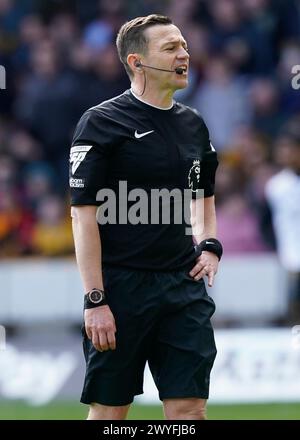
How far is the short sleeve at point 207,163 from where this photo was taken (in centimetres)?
695

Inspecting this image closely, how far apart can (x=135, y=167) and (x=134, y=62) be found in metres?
0.58

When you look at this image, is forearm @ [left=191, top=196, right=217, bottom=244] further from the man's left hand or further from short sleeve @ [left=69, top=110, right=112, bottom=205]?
short sleeve @ [left=69, top=110, right=112, bottom=205]

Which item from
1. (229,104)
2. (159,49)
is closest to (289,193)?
(229,104)

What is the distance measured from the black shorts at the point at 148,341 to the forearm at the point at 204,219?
52 centimetres

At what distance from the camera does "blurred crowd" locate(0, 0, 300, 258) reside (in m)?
13.4

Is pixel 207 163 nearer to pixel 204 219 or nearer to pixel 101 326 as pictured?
pixel 204 219

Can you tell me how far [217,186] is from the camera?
1361 centimetres

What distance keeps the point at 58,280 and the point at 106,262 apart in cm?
603

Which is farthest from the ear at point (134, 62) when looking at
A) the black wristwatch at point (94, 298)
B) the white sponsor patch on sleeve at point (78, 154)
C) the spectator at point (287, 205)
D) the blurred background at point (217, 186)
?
the spectator at point (287, 205)

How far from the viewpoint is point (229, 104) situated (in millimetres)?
14836

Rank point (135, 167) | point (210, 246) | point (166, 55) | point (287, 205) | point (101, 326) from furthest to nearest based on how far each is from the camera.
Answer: point (287, 205) → point (210, 246) → point (166, 55) → point (135, 167) → point (101, 326)

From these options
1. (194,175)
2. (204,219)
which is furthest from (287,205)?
(194,175)
